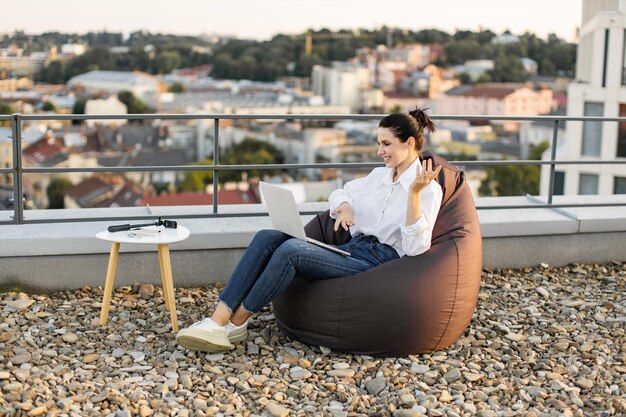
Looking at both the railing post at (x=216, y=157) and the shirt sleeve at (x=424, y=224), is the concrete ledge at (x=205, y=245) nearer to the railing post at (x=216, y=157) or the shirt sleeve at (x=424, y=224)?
the railing post at (x=216, y=157)

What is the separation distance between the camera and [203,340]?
425cm

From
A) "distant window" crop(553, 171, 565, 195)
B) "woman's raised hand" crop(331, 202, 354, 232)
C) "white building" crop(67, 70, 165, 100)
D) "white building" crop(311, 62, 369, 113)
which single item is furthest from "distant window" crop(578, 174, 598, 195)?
"white building" crop(311, 62, 369, 113)

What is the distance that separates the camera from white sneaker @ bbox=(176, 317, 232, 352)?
426cm

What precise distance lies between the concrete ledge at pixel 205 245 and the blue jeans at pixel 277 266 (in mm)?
1171

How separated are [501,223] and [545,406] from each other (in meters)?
2.24

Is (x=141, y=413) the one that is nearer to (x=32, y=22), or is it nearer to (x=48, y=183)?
(x=48, y=183)

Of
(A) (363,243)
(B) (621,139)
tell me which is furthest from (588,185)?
(A) (363,243)

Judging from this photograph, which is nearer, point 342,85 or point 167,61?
point 342,85

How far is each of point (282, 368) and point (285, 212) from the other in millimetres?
742

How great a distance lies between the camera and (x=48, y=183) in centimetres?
7538

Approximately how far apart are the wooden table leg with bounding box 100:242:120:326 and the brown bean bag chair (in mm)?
871

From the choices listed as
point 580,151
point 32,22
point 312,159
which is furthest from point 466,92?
point 580,151

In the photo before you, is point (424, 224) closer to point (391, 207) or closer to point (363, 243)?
point (391, 207)

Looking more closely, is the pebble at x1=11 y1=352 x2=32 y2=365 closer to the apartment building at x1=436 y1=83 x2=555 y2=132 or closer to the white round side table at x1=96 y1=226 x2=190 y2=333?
the white round side table at x1=96 y1=226 x2=190 y2=333
